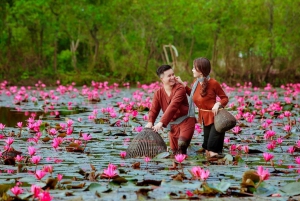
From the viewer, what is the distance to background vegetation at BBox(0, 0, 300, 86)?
32781 millimetres

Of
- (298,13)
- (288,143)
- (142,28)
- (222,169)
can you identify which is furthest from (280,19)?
(222,169)

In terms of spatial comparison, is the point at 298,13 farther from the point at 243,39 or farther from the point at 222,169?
the point at 222,169

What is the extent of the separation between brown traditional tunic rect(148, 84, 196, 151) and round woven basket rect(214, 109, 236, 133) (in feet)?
1.27

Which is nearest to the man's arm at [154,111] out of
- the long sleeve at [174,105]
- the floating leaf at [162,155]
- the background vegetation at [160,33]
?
the long sleeve at [174,105]

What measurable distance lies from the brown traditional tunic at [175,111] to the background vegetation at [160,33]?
2241 centimetres

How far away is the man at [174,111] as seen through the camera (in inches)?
339

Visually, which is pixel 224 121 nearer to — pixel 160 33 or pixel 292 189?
pixel 292 189

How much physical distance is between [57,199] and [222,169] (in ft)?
7.64

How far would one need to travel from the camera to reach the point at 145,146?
8.40 meters

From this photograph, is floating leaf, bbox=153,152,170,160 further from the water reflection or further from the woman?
the water reflection

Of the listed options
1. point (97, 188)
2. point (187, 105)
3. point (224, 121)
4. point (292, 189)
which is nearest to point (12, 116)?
point (187, 105)

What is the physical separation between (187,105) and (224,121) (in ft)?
2.29

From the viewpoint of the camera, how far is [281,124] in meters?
12.8

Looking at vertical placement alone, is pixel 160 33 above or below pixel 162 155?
above
